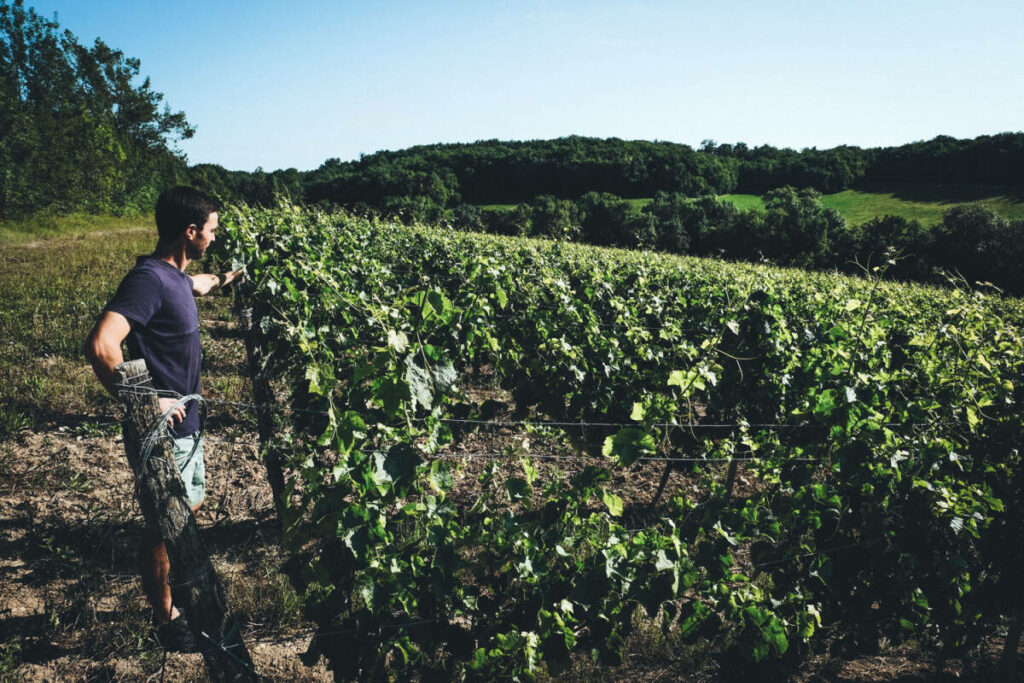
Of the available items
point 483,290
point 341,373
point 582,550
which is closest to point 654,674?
point 582,550

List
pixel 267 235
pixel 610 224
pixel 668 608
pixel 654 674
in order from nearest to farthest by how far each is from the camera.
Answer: pixel 668 608 → pixel 654 674 → pixel 267 235 → pixel 610 224

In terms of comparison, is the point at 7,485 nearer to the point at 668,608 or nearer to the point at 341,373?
the point at 341,373

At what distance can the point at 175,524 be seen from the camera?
74.7 inches

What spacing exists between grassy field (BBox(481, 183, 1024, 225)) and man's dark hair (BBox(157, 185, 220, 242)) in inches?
2175

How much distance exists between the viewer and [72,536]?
337 centimetres

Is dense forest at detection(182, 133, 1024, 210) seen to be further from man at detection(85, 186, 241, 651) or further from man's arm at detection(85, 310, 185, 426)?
man's arm at detection(85, 310, 185, 426)

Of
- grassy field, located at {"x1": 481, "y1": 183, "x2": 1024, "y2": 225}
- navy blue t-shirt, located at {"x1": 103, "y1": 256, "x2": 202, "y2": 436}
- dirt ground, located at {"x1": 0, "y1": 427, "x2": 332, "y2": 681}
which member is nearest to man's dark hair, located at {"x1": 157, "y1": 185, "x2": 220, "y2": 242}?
navy blue t-shirt, located at {"x1": 103, "y1": 256, "x2": 202, "y2": 436}

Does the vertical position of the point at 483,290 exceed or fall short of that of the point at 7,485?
it exceeds it

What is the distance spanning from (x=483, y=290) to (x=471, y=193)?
6284 cm

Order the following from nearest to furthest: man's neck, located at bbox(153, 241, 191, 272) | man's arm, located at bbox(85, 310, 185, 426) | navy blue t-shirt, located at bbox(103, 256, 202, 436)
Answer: man's arm, located at bbox(85, 310, 185, 426) → navy blue t-shirt, located at bbox(103, 256, 202, 436) → man's neck, located at bbox(153, 241, 191, 272)

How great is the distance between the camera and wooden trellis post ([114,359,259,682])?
6.07 feet

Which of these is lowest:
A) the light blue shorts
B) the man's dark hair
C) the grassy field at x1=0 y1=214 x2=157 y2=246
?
the light blue shorts

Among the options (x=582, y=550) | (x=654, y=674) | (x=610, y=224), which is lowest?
(x=654, y=674)

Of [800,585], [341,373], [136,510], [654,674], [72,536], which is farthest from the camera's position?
→ [136,510]
